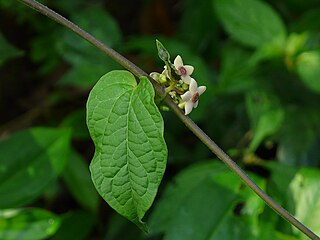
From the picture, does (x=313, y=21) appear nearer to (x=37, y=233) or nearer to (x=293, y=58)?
(x=293, y=58)

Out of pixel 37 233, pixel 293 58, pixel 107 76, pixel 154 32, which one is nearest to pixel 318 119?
pixel 293 58

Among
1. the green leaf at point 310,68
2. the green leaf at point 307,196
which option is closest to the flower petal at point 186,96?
the green leaf at point 307,196

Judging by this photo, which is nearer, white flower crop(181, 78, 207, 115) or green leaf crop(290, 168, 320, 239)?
white flower crop(181, 78, 207, 115)

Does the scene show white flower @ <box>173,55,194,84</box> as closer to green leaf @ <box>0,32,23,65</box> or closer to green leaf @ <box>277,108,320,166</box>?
green leaf @ <box>0,32,23,65</box>

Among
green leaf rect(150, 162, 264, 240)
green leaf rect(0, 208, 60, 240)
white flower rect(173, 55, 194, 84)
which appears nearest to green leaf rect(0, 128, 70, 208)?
green leaf rect(0, 208, 60, 240)

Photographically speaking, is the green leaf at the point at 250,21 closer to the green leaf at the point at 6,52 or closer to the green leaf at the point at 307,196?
the green leaf at the point at 307,196
